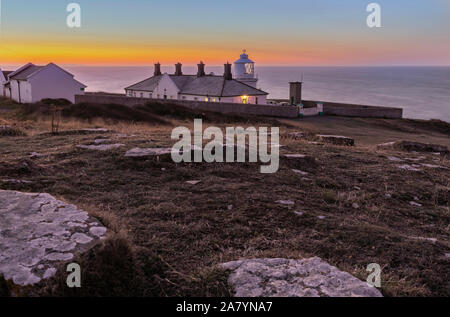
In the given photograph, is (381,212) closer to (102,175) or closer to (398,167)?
(398,167)

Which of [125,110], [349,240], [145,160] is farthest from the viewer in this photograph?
[125,110]

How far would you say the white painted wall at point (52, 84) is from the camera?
46.0 meters

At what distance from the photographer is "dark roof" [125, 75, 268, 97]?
4984 centimetres

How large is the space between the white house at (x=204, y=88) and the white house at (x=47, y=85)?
39.7ft

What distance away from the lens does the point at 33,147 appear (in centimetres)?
1022

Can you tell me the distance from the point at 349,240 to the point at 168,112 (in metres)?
26.0

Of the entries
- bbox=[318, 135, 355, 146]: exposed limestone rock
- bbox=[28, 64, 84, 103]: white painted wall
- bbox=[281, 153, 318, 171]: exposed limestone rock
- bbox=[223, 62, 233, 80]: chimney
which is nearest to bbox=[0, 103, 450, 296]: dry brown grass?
bbox=[281, 153, 318, 171]: exposed limestone rock

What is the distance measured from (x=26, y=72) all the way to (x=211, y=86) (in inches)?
946

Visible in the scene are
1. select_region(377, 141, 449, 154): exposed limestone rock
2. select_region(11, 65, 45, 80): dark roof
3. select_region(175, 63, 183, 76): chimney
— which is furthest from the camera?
select_region(175, 63, 183, 76): chimney

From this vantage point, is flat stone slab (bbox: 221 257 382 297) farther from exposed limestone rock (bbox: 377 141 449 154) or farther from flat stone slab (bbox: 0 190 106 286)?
exposed limestone rock (bbox: 377 141 449 154)

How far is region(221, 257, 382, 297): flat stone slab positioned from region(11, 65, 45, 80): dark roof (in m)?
50.6

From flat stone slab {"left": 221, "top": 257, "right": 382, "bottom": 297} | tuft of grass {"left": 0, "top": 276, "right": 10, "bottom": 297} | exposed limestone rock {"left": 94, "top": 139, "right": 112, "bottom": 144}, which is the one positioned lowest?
flat stone slab {"left": 221, "top": 257, "right": 382, "bottom": 297}
